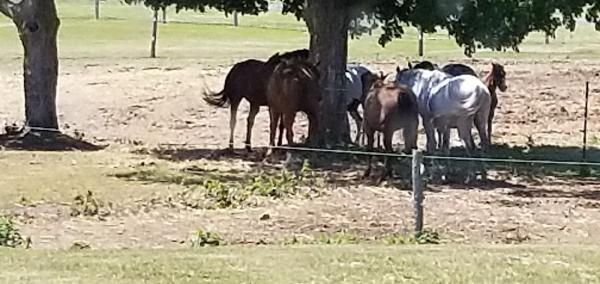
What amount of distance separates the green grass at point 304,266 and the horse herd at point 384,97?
6.66m

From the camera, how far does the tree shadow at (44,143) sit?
21.2 m

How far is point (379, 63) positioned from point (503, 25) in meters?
15.2

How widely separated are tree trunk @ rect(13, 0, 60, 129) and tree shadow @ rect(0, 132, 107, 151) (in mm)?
374

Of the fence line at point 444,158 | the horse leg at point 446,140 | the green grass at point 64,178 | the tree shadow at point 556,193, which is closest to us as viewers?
the green grass at point 64,178

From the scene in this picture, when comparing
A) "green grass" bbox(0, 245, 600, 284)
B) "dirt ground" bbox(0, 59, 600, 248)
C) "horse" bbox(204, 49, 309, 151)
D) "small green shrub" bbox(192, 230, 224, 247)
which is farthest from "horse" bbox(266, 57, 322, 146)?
"green grass" bbox(0, 245, 600, 284)

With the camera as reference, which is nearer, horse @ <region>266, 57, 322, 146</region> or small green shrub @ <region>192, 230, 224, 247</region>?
→ small green shrub @ <region>192, 230, 224, 247</region>

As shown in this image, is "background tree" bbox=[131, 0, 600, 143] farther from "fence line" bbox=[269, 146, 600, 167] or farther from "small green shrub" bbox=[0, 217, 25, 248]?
"small green shrub" bbox=[0, 217, 25, 248]

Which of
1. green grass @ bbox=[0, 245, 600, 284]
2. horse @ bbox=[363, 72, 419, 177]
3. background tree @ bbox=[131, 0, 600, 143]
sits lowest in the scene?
green grass @ bbox=[0, 245, 600, 284]

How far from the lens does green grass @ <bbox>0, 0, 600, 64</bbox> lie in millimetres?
42125

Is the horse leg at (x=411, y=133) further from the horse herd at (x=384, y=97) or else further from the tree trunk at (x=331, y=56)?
the tree trunk at (x=331, y=56)

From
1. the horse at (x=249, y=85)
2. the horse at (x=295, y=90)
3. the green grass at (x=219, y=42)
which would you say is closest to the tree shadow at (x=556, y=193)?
the horse at (x=295, y=90)

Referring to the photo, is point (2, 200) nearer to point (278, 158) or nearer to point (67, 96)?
point (278, 158)

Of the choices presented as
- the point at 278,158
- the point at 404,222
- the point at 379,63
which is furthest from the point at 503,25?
the point at 379,63

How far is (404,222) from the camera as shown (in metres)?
13.7
